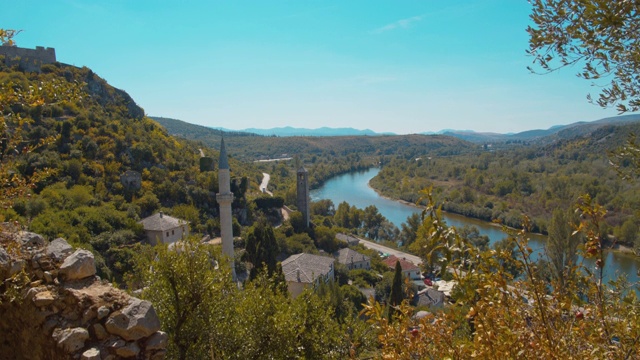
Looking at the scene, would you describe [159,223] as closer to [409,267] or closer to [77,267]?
[409,267]

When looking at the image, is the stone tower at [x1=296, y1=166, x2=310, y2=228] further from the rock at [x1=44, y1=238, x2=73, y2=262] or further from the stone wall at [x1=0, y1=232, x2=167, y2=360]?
the stone wall at [x1=0, y1=232, x2=167, y2=360]

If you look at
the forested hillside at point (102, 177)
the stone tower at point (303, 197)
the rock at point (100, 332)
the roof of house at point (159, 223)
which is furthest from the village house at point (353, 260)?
the rock at point (100, 332)

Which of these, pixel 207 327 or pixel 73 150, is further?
pixel 73 150

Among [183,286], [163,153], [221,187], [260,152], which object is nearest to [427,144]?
[260,152]

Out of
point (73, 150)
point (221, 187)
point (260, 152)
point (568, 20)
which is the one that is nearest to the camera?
point (568, 20)

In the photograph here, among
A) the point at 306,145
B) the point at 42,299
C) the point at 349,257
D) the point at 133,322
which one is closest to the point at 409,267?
the point at 349,257

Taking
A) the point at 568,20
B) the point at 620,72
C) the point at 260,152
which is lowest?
the point at 260,152

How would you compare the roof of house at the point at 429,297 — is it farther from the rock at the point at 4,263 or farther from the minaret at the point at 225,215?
the rock at the point at 4,263

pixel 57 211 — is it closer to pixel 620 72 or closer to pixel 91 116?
pixel 91 116
